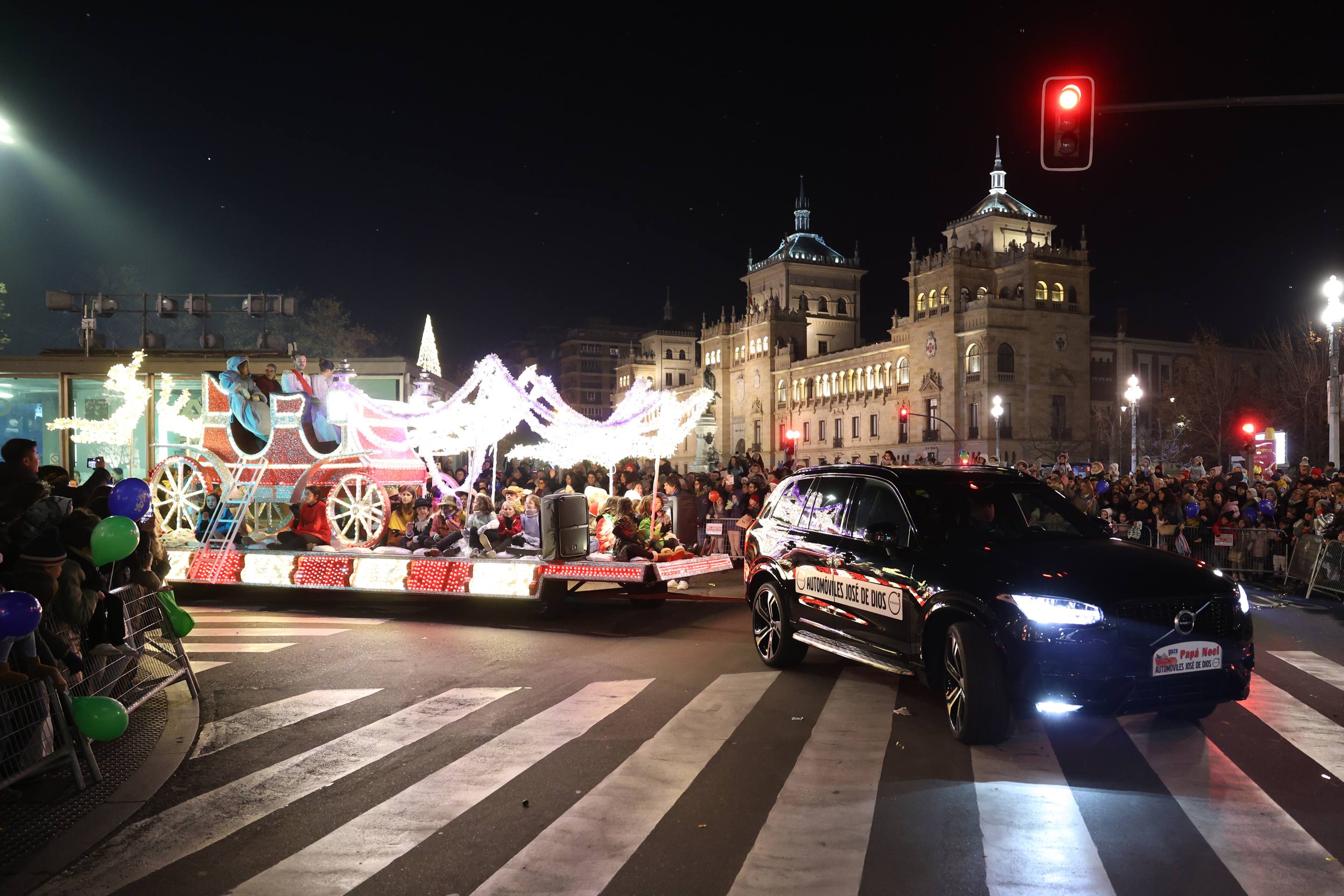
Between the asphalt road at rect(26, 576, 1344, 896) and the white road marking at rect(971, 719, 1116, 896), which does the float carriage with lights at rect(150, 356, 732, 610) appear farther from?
the white road marking at rect(971, 719, 1116, 896)

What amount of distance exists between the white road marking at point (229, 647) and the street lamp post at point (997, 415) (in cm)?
4581

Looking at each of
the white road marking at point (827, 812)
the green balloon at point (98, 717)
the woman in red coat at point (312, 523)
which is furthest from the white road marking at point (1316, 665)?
the woman in red coat at point (312, 523)

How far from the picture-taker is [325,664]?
952 cm

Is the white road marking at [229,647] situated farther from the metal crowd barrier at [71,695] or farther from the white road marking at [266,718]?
the white road marking at [266,718]

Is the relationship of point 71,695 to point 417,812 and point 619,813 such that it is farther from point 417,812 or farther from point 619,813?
point 619,813

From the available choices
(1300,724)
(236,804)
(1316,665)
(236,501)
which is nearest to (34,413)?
(236,501)

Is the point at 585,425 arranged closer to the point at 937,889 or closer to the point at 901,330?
the point at 937,889

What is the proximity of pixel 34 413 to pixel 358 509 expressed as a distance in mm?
19818

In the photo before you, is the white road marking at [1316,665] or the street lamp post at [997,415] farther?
the street lamp post at [997,415]

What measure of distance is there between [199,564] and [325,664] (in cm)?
514

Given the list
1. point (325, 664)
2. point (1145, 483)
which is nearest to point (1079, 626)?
point (325, 664)

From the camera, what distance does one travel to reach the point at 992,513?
7566mm

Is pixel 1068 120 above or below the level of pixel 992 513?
above

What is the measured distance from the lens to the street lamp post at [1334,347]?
22469mm
